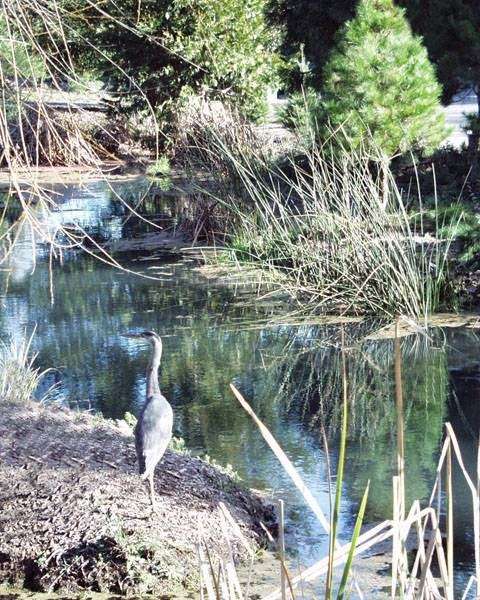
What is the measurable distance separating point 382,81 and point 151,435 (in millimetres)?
8859

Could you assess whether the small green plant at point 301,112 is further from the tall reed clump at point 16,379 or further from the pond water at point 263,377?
the tall reed clump at point 16,379

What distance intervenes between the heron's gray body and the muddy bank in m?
0.30

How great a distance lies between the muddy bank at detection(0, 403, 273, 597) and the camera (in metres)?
4.66

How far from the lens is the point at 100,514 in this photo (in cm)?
487

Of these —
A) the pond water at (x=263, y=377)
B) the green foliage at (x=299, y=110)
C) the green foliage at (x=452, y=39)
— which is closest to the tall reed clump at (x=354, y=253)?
the pond water at (x=263, y=377)

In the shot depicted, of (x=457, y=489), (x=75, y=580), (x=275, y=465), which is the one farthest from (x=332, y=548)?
(x=275, y=465)

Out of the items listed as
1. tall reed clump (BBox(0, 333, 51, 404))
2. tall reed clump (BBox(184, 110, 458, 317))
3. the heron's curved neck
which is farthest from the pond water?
the heron's curved neck

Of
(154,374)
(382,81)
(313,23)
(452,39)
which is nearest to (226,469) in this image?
(154,374)

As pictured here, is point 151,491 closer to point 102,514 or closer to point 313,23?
point 102,514

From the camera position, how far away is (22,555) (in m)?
4.79

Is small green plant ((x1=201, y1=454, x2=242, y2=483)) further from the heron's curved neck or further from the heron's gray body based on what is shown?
the heron's gray body

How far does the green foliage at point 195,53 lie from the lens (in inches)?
831

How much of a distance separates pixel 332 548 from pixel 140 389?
586 centimetres

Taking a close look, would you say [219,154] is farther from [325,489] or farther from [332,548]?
[332,548]
